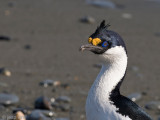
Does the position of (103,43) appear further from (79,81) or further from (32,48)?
(32,48)

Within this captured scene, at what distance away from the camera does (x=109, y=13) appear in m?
14.5

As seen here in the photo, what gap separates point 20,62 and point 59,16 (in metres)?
4.08

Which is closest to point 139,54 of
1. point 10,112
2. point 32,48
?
point 32,48

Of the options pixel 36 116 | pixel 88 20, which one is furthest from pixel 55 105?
pixel 88 20

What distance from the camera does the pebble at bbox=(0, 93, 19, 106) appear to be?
7281 millimetres

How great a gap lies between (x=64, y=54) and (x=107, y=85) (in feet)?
18.8

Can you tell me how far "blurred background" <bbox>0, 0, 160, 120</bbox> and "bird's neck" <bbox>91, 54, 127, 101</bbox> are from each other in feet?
6.31

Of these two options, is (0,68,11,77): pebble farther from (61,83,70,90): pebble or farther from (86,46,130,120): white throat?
(86,46,130,120): white throat

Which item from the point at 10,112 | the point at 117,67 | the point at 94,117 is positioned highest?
the point at 117,67

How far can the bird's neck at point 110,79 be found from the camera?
15.6ft

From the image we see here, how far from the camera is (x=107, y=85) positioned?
4.80 meters

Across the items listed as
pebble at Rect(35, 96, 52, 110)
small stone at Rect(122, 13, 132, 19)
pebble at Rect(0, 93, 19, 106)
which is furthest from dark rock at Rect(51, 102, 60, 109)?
small stone at Rect(122, 13, 132, 19)

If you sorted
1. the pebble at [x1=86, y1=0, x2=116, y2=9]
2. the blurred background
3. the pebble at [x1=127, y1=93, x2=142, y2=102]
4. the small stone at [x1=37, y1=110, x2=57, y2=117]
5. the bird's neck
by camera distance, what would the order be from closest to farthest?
the bird's neck
the small stone at [x1=37, y1=110, x2=57, y2=117]
the blurred background
the pebble at [x1=127, y1=93, x2=142, y2=102]
the pebble at [x1=86, y1=0, x2=116, y2=9]

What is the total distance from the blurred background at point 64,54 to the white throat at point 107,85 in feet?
6.27
